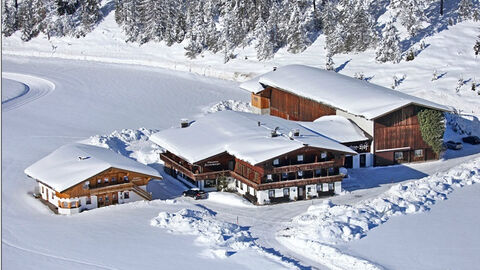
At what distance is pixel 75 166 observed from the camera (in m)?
56.8

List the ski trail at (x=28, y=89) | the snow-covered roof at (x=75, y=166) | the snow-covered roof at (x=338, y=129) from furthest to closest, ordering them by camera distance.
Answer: the ski trail at (x=28, y=89) → the snow-covered roof at (x=338, y=129) → the snow-covered roof at (x=75, y=166)

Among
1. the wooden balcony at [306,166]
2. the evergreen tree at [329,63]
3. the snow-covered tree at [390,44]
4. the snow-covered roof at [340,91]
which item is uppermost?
the snow-covered tree at [390,44]

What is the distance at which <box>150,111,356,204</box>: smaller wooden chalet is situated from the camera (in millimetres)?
56250

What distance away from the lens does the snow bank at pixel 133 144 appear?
6769 cm

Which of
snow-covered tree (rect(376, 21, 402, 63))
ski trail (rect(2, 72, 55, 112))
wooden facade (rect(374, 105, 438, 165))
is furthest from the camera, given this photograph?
snow-covered tree (rect(376, 21, 402, 63))

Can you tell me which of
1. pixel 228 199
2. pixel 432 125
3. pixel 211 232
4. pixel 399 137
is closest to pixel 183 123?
pixel 228 199

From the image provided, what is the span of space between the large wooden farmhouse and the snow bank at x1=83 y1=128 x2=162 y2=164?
13.8m

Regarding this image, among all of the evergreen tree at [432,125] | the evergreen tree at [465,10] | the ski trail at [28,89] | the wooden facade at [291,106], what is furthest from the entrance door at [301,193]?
the evergreen tree at [465,10]

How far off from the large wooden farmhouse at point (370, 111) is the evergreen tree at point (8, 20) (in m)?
67.0

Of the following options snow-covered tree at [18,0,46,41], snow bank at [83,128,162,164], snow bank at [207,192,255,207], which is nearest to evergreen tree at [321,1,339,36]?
snow bank at [83,128,162,164]

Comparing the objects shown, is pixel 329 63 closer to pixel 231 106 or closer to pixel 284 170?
pixel 231 106

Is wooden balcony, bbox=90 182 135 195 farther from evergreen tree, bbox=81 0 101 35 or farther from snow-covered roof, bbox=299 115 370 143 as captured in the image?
evergreen tree, bbox=81 0 101 35

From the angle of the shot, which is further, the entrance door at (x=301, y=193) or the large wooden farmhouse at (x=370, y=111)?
the large wooden farmhouse at (x=370, y=111)

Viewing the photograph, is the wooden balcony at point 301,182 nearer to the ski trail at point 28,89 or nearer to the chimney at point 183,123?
the chimney at point 183,123
